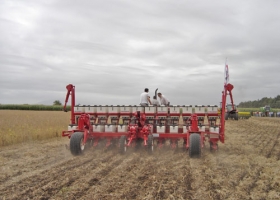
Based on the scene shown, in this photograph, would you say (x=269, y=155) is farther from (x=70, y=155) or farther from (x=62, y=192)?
(x=62, y=192)

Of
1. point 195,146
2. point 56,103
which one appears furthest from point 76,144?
point 56,103

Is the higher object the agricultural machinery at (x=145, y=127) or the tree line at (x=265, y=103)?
the tree line at (x=265, y=103)

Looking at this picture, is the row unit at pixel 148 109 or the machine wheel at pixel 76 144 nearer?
the machine wheel at pixel 76 144

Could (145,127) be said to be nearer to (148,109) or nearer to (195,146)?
(148,109)

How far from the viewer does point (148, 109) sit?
12.8 meters

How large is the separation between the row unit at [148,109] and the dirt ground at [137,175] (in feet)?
6.56

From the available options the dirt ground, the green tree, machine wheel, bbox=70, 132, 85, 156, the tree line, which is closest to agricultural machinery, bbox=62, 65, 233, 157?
machine wheel, bbox=70, 132, 85, 156

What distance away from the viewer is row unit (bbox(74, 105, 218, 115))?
41.5ft

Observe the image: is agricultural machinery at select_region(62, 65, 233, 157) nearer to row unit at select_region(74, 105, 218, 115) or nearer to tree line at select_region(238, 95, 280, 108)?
row unit at select_region(74, 105, 218, 115)

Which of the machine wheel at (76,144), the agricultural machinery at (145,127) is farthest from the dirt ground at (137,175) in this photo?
the agricultural machinery at (145,127)

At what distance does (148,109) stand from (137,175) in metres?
5.33

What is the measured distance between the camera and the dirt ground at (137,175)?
6156 millimetres

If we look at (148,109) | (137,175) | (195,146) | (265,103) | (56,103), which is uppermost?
(265,103)

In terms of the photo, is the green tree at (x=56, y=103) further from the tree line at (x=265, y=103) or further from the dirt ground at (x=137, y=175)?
the dirt ground at (x=137, y=175)
